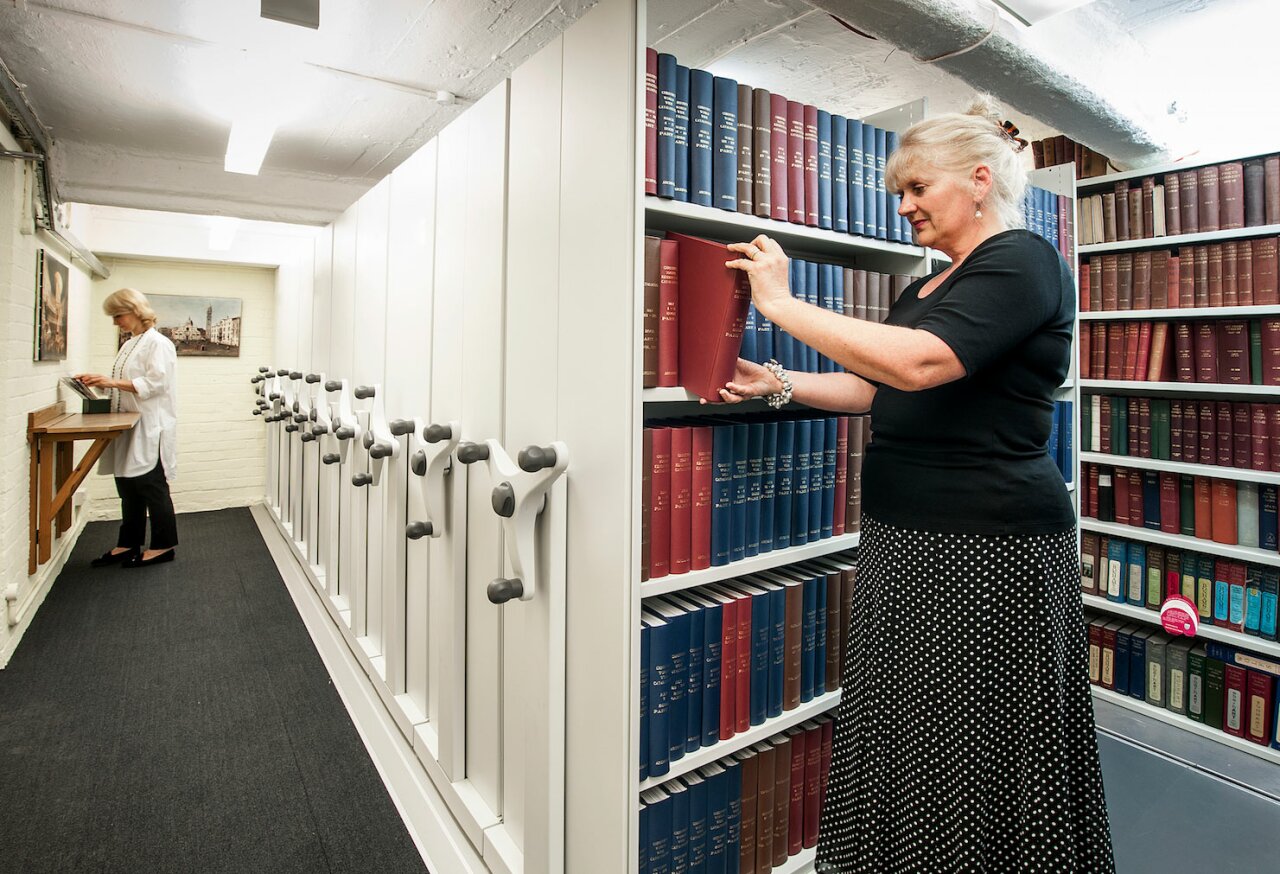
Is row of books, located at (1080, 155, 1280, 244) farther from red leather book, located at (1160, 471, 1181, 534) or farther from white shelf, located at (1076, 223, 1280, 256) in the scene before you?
red leather book, located at (1160, 471, 1181, 534)

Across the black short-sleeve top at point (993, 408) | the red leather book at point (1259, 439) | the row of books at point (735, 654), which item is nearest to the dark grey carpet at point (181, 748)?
the row of books at point (735, 654)

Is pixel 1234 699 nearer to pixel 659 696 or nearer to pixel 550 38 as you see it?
pixel 659 696

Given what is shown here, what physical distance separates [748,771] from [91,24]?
3052 millimetres

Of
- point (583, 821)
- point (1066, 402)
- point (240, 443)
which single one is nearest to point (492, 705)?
point (583, 821)

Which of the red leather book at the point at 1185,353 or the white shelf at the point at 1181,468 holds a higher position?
the red leather book at the point at 1185,353

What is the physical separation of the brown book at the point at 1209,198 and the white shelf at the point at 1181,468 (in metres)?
0.89

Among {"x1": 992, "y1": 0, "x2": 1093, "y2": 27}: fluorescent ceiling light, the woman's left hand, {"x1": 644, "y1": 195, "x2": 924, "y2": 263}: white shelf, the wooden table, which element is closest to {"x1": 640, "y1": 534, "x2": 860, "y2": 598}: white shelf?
the woman's left hand

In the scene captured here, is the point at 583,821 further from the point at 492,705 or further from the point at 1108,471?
the point at 1108,471

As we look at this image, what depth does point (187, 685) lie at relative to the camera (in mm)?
2602

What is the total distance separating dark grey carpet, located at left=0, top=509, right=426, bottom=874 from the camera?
1731 millimetres

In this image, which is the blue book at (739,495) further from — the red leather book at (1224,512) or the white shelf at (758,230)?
the red leather book at (1224,512)

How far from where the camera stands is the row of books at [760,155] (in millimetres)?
1258

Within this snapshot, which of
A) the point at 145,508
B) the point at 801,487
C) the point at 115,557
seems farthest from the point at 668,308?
the point at 115,557

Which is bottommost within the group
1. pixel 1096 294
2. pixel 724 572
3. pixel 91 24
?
pixel 724 572
